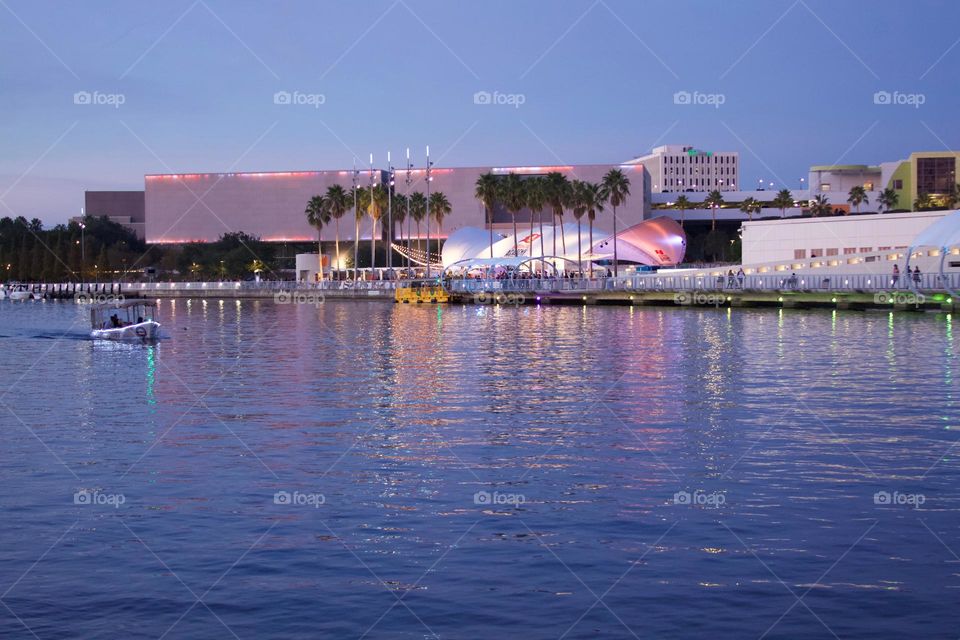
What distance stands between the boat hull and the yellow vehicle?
4699 cm

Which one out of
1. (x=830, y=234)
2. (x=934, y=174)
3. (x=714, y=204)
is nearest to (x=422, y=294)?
(x=830, y=234)

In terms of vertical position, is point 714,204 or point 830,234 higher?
point 714,204

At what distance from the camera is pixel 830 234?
317 ft

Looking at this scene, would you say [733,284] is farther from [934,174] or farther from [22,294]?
[22,294]

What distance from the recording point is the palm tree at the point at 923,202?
413 feet

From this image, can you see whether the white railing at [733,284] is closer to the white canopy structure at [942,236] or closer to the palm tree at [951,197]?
the white canopy structure at [942,236]

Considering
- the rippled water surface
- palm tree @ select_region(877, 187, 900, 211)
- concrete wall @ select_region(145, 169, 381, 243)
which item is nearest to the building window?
palm tree @ select_region(877, 187, 900, 211)

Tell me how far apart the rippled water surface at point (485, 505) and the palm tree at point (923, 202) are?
95.8 m

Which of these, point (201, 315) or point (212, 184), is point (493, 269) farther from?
point (212, 184)

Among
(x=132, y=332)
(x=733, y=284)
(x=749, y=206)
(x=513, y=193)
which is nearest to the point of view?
(x=132, y=332)

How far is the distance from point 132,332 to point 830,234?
2346 inches

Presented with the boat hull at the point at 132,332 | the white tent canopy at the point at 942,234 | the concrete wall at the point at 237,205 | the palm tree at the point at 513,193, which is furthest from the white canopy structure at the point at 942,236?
the concrete wall at the point at 237,205

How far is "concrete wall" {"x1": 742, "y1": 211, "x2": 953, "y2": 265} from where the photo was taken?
91.4 meters

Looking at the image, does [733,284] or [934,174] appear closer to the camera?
[733,284]
